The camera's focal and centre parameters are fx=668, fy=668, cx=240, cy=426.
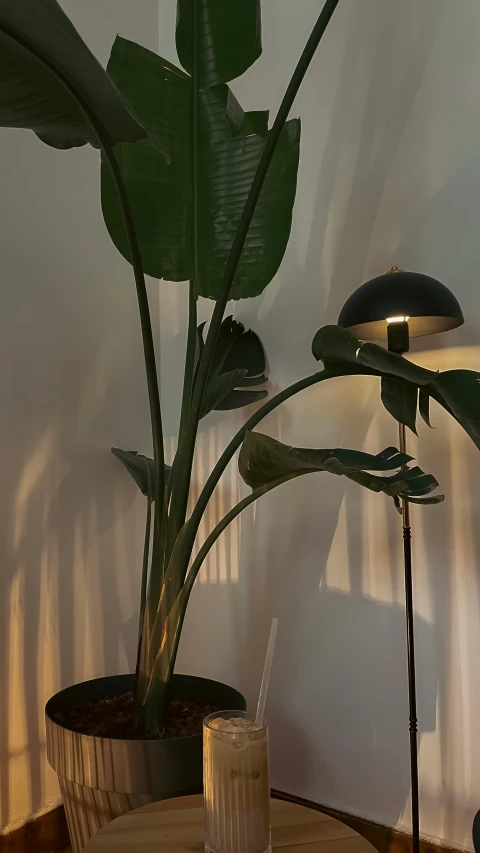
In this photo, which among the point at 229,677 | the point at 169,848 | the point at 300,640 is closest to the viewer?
the point at 169,848

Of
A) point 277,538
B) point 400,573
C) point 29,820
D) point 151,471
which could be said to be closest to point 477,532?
point 400,573

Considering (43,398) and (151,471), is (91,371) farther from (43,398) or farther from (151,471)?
(151,471)

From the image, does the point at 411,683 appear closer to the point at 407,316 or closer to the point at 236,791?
the point at 236,791

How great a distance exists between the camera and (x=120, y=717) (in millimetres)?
1189

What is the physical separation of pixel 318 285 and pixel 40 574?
931 mm

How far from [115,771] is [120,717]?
16cm

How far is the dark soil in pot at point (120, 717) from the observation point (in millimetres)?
1131

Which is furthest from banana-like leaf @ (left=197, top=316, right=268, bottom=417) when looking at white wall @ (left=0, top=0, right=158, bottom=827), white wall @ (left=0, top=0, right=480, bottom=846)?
white wall @ (left=0, top=0, right=158, bottom=827)

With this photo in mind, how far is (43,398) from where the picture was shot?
4.83ft

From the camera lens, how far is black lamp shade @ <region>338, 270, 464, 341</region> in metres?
1.17

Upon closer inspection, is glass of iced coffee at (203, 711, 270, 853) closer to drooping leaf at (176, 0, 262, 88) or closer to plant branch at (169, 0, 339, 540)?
plant branch at (169, 0, 339, 540)

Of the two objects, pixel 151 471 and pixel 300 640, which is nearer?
pixel 151 471

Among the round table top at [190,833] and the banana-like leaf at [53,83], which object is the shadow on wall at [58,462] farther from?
the banana-like leaf at [53,83]

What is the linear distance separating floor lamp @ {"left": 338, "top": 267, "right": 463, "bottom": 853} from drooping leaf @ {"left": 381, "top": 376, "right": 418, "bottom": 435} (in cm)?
13
